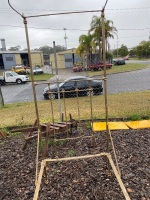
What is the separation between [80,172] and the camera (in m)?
3.41

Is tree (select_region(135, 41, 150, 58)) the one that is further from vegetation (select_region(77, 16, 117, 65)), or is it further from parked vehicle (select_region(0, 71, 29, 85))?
parked vehicle (select_region(0, 71, 29, 85))

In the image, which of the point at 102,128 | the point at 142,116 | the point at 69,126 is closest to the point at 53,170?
the point at 69,126

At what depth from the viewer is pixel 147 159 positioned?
368cm

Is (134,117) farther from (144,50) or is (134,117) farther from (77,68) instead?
(144,50)

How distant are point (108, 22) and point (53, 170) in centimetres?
3176

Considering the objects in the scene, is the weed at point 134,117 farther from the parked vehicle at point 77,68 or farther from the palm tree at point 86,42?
the palm tree at point 86,42

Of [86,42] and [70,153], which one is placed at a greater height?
[86,42]

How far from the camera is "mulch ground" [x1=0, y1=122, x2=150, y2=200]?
2910 millimetres

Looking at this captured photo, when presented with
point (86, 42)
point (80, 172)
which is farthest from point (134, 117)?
point (86, 42)

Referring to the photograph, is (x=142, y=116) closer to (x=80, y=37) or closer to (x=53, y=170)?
(x=53, y=170)

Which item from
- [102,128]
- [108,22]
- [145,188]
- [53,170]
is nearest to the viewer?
[145,188]

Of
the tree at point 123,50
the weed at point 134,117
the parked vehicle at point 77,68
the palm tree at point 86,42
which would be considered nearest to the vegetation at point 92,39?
the palm tree at point 86,42

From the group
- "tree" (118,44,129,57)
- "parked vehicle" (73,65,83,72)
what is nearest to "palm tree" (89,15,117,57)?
"parked vehicle" (73,65,83,72)

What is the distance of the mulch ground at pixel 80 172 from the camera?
2.91 metres
